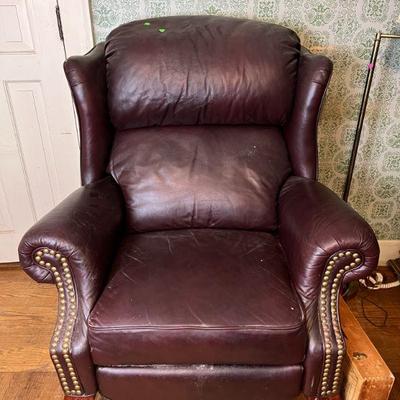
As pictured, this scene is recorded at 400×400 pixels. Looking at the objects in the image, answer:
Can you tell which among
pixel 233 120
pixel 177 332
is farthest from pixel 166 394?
pixel 233 120

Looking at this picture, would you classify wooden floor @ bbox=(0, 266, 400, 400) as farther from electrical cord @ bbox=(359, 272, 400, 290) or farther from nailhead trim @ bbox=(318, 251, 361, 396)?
nailhead trim @ bbox=(318, 251, 361, 396)

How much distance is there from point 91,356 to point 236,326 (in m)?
0.39

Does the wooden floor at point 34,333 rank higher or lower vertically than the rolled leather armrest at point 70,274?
lower

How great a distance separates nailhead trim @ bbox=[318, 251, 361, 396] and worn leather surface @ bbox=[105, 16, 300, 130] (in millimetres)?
624

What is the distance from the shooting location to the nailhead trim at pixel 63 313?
3.22ft

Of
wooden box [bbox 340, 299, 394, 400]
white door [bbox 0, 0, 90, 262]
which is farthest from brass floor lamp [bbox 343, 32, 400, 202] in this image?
white door [bbox 0, 0, 90, 262]

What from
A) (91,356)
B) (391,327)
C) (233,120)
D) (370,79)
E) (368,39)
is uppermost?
(368,39)

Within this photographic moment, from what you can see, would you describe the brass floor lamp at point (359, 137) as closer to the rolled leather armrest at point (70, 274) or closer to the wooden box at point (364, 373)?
the wooden box at point (364, 373)

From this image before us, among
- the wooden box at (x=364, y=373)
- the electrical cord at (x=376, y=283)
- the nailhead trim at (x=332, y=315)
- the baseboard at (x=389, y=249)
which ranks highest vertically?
the nailhead trim at (x=332, y=315)

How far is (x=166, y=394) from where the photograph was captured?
1032mm

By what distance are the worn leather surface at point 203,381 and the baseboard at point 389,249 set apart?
113 cm

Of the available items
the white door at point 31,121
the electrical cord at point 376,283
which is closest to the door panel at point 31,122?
the white door at point 31,121

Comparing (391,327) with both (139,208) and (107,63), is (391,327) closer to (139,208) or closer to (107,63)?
(139,208)

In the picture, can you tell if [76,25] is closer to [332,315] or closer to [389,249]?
[332,315]
